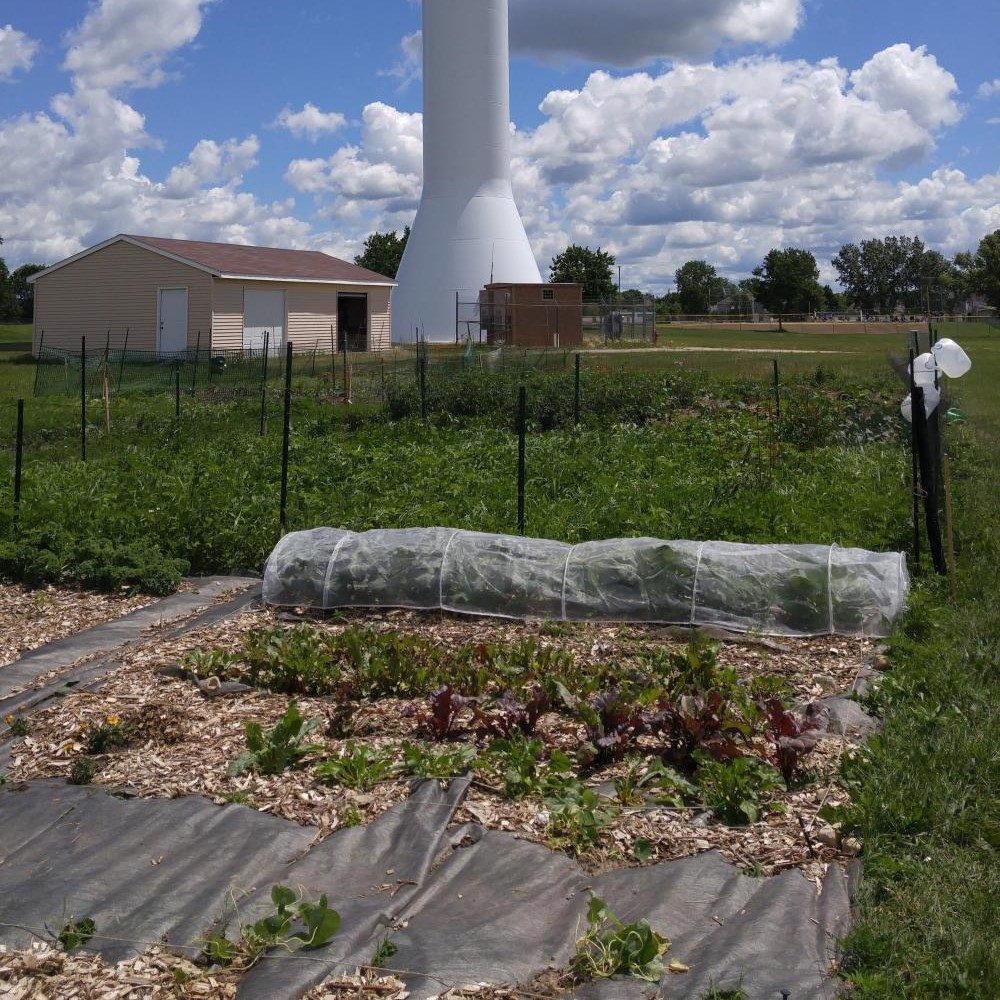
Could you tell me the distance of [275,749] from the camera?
4984mm

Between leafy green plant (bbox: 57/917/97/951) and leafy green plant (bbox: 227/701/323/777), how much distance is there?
47.6 inches

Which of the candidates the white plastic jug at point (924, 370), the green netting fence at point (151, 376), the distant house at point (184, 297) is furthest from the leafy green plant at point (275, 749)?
the distant house at point (184, 297)

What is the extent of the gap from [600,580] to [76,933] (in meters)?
4.46

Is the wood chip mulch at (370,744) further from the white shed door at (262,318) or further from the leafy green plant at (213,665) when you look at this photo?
the white shed door at (262,318)

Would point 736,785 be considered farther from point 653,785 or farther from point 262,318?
point 262,318

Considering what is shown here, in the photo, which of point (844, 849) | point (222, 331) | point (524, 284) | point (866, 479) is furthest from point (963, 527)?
point (524, 284)

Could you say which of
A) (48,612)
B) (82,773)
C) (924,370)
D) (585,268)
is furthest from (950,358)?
(585,268)

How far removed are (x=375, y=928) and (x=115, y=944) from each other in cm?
86

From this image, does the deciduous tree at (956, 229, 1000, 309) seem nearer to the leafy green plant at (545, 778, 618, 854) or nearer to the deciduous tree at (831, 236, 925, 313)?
the deciduous tree at (831, 236, 925, 313)

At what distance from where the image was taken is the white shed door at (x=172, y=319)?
112ft

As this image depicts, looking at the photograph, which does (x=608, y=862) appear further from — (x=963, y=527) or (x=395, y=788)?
(x=963, y=527)

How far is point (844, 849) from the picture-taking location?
4.30 meters

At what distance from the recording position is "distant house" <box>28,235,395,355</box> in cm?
3381

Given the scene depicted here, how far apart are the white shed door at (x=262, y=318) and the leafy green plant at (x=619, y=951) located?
105ft
